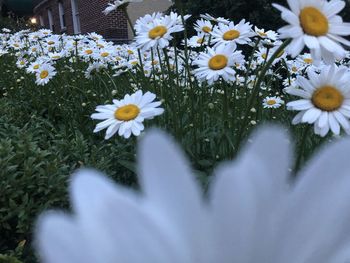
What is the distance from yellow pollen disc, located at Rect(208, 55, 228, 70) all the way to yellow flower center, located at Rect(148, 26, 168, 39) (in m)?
0.26

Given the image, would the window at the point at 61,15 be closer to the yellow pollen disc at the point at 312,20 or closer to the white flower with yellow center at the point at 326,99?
the white flower with yellow center at the point at 326,99

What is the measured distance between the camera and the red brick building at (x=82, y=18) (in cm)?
1633

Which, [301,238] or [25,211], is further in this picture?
[25,211]

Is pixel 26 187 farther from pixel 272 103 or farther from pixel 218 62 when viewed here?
pixel 272 103

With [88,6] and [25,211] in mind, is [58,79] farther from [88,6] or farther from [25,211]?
[88,6]

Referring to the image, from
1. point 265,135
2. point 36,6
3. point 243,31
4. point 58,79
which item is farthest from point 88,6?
point 265,135

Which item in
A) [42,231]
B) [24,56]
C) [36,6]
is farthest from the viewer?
[36,6]

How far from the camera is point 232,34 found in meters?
2.35

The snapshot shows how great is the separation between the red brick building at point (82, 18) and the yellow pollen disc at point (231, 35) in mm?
13344

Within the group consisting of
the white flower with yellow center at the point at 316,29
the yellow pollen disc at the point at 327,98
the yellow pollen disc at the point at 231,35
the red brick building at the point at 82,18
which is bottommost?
the white flower with yellow center at the point at 316,29

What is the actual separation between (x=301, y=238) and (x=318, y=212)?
0.02 metres

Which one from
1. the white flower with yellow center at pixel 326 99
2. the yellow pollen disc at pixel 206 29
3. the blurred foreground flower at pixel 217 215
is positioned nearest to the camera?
the blurred foreground flower at pixel 217 215

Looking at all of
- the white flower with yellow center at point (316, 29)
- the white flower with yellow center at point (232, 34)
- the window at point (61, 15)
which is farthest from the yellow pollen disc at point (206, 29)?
the window at point (61, 15)

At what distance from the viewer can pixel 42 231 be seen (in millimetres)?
198
